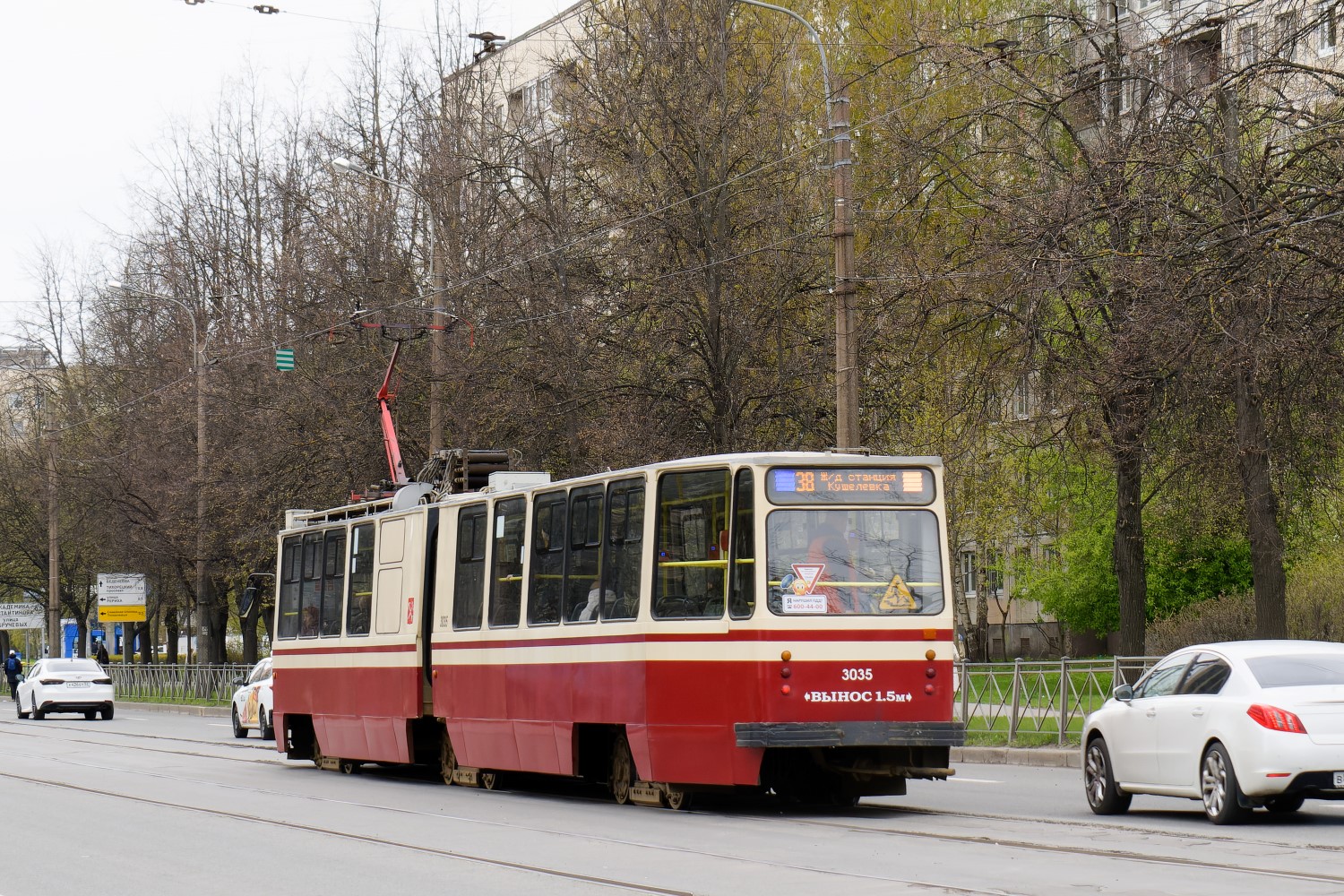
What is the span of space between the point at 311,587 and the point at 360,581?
184 cm

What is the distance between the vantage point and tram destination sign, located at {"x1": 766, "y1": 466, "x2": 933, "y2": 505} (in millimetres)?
14992

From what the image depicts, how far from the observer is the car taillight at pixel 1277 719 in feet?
A: 42.4

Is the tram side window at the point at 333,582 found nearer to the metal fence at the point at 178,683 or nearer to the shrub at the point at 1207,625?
the shrub at the point at 1207,625

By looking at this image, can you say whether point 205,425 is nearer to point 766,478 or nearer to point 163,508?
point 163,508

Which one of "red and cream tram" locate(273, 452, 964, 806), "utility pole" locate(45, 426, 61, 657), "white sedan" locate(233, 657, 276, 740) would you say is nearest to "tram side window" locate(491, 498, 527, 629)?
"red and cream tram" locate(273, 452, 964, 806)

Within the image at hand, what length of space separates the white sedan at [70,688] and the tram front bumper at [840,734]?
1265 inches

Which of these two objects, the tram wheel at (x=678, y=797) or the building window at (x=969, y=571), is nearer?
the tram wheel at (x=678, y=797)

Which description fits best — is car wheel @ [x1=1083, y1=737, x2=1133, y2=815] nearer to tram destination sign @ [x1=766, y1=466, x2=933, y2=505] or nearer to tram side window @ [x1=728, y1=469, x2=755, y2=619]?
tram destination sign @ [x1=766, y1=466, x2=933, y2=505]

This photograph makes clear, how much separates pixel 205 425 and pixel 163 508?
9.24ft

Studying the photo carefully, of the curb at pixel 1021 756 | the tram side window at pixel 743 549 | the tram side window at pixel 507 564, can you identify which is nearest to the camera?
the tram side window at pixel 743 549

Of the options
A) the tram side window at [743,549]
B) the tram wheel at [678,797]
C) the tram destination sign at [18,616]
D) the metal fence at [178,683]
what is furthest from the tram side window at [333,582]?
the tram destination sign at [18,616]

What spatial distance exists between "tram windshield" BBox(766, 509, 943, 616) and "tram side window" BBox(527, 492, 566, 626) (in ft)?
9.10

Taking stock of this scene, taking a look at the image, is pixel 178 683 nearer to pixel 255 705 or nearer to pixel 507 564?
pixel 255 705

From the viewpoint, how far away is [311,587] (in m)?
23.2
